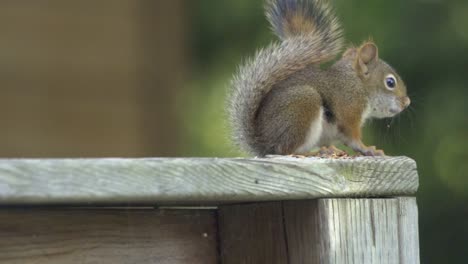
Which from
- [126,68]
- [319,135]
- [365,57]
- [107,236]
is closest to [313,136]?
[319,135]

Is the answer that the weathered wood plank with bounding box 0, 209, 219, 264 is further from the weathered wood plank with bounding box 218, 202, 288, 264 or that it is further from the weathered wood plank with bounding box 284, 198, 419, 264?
the weathered wood plank with bounding box 284, 198, 419, 264

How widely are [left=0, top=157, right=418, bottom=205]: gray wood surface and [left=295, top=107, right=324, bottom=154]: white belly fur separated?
624 mm

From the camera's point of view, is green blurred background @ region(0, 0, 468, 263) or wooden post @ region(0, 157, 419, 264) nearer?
wooden post @ region(0, 157, 419, 264)

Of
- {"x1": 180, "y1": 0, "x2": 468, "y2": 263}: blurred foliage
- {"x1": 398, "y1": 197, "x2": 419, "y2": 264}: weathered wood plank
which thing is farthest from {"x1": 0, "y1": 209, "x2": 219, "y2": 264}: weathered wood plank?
{"x1": 180, "y1": 0, "x2": 468, "y2": 263}: blurred foliage

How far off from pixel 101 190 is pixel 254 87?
105cm

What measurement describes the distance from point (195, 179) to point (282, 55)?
3.01ft

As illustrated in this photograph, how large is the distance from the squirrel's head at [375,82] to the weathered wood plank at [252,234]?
3.55ft

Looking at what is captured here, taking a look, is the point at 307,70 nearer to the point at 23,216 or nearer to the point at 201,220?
the point at 201,220

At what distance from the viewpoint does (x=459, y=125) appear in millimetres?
4586

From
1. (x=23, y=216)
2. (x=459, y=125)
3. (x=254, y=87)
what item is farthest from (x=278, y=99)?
(x=459, y=125)

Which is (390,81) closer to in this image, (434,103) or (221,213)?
(221,213)

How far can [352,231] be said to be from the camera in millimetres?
1662

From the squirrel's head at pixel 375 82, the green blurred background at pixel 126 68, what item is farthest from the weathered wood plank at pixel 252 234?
the green blurred background at pixel 126 68

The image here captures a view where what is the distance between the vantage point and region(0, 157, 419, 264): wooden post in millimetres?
1453
